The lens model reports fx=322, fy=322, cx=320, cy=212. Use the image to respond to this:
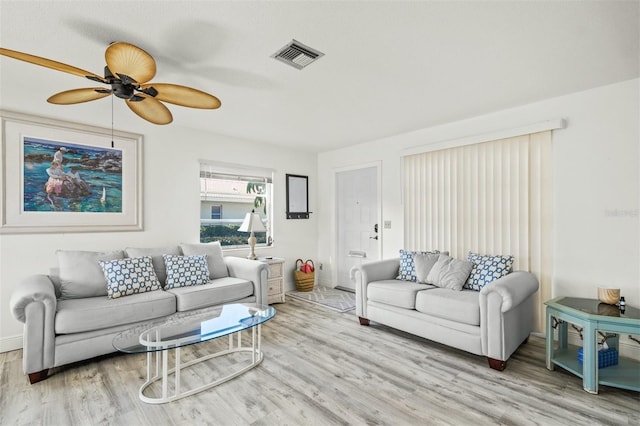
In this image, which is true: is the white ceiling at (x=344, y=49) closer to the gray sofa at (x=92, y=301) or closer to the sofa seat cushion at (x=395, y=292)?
the gray sofa at (x=92, y=301)

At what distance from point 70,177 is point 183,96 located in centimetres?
200

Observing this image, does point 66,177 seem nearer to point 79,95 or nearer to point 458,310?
point 79,95

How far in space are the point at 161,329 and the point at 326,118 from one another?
270 cm

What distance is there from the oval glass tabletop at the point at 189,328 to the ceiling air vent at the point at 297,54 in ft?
6.56

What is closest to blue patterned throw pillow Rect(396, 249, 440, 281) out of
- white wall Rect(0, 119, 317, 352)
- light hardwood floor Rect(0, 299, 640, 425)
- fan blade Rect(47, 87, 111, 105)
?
light hardwood floor Rect(0, 299, 640, 425)

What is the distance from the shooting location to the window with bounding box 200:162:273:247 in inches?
174

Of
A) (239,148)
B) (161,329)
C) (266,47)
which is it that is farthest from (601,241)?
(239,148)

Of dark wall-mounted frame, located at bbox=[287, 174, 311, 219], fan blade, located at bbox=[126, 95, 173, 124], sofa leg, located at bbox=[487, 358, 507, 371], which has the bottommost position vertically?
sofa leg, located at bbox=[487, 358, 507, 371]

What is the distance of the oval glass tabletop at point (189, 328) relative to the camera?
7.03ft

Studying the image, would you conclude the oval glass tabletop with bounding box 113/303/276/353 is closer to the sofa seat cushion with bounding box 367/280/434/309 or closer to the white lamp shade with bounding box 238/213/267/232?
the sofa seat cushion with bounding box 367/280/434/309

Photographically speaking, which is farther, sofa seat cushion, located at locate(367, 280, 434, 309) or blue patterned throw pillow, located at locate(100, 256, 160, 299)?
Answer: sofa seat cushion, located at locate(367, 280, 434, 309)

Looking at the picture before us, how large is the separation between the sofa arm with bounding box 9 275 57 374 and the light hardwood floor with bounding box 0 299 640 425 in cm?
17

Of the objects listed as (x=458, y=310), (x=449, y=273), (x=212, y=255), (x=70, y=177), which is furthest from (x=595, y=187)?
(x=70, y=177)

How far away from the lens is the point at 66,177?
3.32 m
